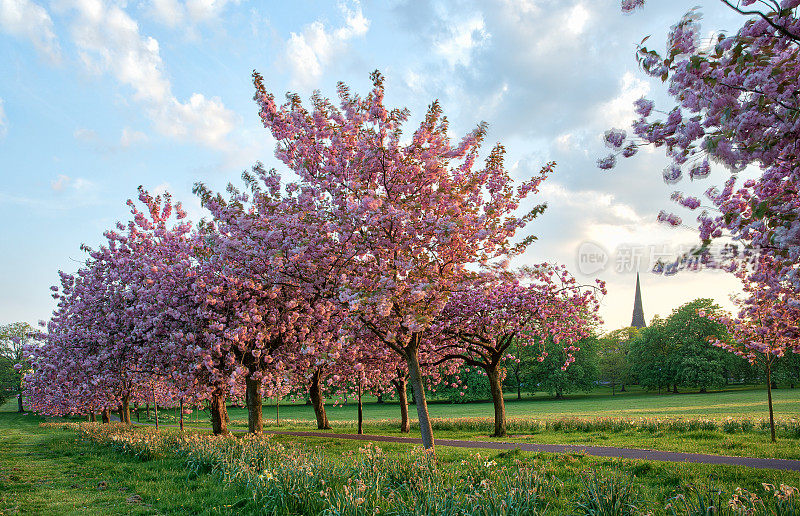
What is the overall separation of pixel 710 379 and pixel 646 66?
230 feet

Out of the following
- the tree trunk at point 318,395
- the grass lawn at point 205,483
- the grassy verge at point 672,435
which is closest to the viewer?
the grass lawn at point 205,483

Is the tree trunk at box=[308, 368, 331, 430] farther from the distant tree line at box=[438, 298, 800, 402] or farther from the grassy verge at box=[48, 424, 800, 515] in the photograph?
the distant tree line at box=[438, 298, 800, 402]

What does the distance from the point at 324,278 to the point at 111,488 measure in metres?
7.19

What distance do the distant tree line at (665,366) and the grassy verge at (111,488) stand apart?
50.5 m

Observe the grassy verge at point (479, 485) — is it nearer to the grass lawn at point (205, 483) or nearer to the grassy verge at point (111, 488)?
the grass lawn at point (205, 483)

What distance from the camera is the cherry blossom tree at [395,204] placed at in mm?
10961

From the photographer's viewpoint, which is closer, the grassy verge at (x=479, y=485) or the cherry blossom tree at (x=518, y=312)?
the grassy verge at (x=479, y=485)

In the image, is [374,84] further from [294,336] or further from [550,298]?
[550,298]

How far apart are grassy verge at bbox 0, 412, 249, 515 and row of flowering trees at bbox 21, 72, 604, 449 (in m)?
3.52

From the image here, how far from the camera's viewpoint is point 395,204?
1138cm

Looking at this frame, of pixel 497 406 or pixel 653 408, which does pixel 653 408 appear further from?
pixel 497 406

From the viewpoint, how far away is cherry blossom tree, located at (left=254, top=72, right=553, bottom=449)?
36.0 feet

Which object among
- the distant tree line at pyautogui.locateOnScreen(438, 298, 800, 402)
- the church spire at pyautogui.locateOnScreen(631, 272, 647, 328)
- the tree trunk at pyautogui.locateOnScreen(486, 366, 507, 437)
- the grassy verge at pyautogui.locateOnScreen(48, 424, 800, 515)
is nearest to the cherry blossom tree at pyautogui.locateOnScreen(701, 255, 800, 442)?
the grassy verge at pyautogui.locateOnScreen(48, 424, 800, 515)

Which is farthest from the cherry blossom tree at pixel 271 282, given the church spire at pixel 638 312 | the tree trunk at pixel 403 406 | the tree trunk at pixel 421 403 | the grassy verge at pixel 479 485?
the church spire at pixel 638 312
